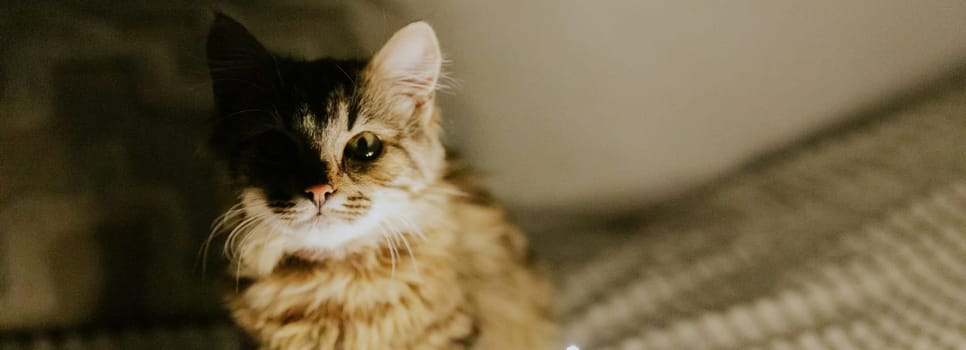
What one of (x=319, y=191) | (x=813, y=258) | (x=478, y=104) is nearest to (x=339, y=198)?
(x=319, y=191)

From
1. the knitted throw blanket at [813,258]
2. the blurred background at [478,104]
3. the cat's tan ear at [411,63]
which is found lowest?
the knitted throw blanket at [813,258]

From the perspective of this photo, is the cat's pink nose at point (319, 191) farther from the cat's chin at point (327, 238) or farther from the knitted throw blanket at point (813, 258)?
the knitted throw blanket at point (813, 258)

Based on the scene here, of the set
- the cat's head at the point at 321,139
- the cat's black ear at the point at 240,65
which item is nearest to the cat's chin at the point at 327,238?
the cat's head at the point at 321,139

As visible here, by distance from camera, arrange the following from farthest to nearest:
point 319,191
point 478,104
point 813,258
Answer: point 478,104 < point 813,258 < point 319,191

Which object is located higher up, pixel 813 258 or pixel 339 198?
pixel 339 198

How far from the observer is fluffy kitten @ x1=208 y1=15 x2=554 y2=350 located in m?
0.90

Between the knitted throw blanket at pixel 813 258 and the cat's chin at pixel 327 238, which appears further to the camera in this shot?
the knitted throw blanket at pixel 813 258

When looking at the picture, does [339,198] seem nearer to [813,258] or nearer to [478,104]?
[478,104]

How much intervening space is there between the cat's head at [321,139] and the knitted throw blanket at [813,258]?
457 mm

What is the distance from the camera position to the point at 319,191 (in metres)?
0.85

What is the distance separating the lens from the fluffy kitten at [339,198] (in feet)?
2.95

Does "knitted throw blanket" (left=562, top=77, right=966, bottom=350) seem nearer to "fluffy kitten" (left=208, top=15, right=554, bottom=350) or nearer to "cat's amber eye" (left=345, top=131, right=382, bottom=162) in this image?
"fluffy kitten" (left=208, top=15, right=554, bottom=350)

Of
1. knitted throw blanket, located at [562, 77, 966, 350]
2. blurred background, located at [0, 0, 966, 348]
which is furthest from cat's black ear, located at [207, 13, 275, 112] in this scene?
knitted throw blanket, located at [562, 77, 966, 350]

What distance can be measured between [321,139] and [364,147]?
0.06 meters
